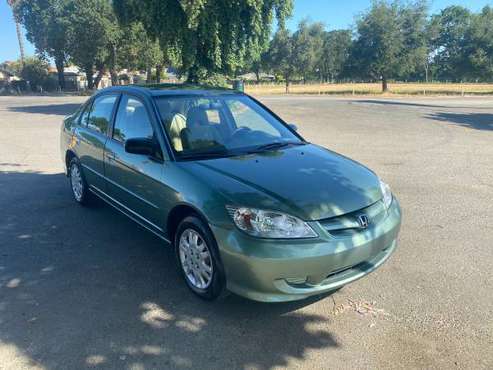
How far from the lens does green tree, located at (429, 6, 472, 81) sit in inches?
2309

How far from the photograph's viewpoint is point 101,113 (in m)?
4.88

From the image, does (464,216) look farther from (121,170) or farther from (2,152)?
(2,152)

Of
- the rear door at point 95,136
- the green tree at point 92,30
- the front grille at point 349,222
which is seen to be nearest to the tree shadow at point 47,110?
the rear door at point 95,136

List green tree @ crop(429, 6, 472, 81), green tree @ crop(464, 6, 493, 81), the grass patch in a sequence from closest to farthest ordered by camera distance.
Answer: the grass patch
green tree @ crop(464, 6, 493, 81)
green tree @ crop(429, 6, 472, 81)

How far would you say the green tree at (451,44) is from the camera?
5866cm

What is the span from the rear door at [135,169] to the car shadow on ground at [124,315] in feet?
1.69

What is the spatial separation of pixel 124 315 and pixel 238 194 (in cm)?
130

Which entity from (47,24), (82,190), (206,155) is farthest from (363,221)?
(47,24)

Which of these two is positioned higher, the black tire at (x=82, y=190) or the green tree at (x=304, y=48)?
the green tree at (x=304, y=48)

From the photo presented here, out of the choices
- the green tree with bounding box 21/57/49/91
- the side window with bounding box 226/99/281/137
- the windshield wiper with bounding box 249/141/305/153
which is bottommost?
the windshield wiper with bounding box 249/141/305/153

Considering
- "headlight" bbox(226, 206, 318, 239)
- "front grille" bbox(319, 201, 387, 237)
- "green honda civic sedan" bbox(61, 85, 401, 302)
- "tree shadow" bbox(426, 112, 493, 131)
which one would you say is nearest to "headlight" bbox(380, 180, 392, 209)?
"green honda civic sedan" bbox(61, 85, 401, 302)

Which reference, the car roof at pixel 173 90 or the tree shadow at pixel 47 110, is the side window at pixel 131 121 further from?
the tree shadow at pixel 47 110

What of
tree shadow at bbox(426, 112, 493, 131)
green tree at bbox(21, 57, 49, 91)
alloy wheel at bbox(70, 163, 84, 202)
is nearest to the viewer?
alloy wheel at bbox(70, 163, 84, 202)

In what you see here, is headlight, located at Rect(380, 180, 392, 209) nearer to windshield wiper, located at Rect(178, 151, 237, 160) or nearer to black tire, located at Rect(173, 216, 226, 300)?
windshield wiper, located at Rect(178, 151, 237, 160)
